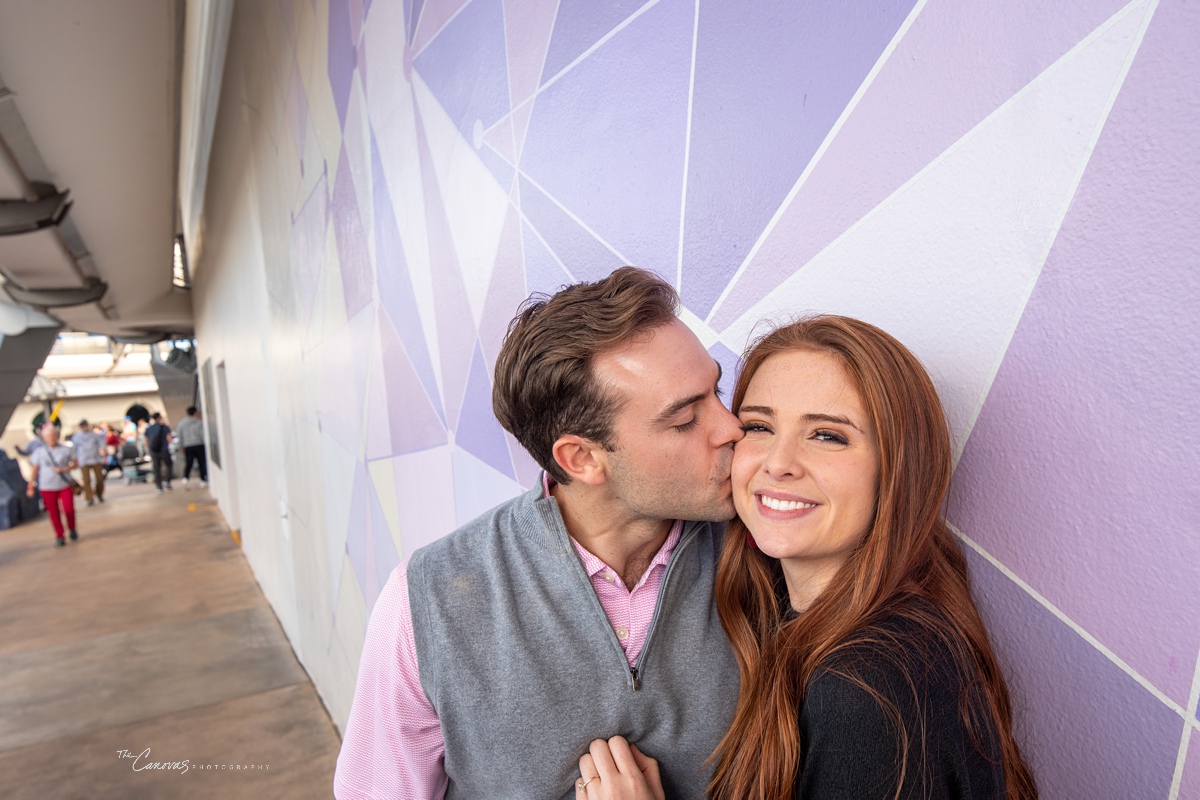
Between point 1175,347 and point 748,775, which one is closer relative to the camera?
point 1175,347

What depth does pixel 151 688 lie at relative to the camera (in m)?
4.98

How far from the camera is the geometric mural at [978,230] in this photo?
0.67 meters

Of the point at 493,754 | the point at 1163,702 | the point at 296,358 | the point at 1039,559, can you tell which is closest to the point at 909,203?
the point at 1039,559

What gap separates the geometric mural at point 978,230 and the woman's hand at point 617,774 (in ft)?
1.73

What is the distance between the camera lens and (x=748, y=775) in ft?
3.04

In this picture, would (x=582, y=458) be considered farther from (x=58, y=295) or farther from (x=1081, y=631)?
(x=58, y=295)

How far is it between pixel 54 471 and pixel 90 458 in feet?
15.5

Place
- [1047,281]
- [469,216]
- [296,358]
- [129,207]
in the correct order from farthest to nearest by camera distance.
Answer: [129,207]
[296,358]
[469,216]
[1047,281]

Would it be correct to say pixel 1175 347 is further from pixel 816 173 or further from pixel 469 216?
pixel 469 216

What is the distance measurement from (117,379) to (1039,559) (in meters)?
37.3

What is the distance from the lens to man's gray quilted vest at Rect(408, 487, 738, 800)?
1.11 meters

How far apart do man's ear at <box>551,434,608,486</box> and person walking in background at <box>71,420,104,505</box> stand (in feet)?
48.2

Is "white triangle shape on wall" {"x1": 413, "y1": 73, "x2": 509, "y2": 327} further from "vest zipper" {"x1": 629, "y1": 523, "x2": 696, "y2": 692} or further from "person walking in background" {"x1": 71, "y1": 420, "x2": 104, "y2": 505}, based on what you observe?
"person walking in background" {"x1": 71, "y1": 420, "x2": 104, "y2": 505}
